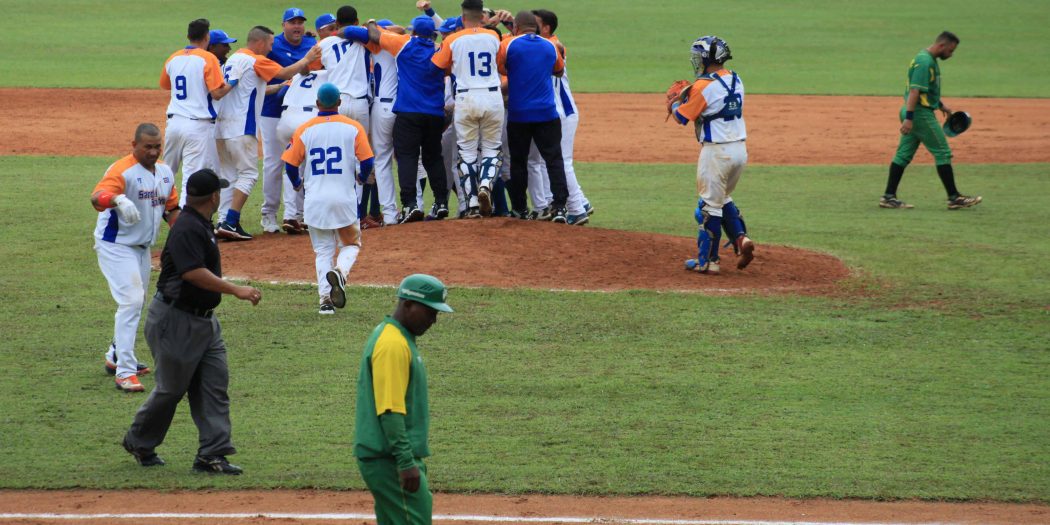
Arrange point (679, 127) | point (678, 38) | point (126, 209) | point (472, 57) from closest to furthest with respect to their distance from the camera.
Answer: point (126, 209) → point (472, 57) → point (679, 127) → point (678, 38)

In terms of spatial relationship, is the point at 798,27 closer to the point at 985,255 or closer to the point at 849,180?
the point at 849,180

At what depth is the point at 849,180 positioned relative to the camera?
20.9 m

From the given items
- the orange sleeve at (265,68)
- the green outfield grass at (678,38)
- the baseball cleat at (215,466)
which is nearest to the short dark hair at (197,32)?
the orange sleeve at (265,68)

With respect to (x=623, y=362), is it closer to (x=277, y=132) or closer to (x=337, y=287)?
(x=337, y=287)

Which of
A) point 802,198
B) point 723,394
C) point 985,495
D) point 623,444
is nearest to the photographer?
point 985,495

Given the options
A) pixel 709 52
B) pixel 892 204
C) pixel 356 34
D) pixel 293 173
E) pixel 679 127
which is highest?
pixel 356 34

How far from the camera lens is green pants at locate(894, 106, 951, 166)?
17.5 meters

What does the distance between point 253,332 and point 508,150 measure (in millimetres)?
4448

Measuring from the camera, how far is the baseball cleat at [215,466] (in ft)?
25.4

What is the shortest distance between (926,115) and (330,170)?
31.6 ft

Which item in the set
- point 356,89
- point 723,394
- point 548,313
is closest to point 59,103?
point 356,89

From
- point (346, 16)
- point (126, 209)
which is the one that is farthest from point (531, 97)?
point (126, 209)

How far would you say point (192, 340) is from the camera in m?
7.70

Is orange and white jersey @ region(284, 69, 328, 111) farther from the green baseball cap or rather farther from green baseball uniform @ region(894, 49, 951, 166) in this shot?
the green baseball cap
